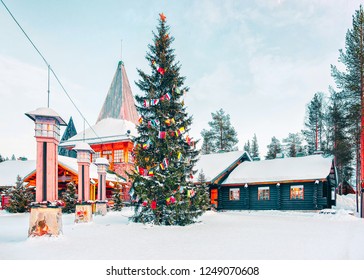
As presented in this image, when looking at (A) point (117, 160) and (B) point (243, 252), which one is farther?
(A) point (117, 160)

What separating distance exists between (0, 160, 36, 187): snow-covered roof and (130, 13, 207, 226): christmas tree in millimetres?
17992

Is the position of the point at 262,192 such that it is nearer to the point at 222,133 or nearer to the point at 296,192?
the point at 296,192

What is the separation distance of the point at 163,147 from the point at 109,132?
20.0 m

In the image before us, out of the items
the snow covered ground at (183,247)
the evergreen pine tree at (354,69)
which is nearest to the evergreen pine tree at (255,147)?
the evergreen pine tree at (354,69)

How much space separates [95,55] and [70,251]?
20.3 ft

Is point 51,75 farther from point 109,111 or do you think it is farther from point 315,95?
point 315,95

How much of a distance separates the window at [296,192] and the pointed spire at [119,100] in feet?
65.7

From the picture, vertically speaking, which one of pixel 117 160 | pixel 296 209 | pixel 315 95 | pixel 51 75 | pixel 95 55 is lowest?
pixel 296 209

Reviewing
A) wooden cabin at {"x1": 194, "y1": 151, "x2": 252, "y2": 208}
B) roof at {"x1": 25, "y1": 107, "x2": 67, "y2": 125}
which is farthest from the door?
roof at {"x1": 25, "y1": 107, "x2": 67, "y2": 125}

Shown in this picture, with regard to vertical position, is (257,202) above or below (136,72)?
below

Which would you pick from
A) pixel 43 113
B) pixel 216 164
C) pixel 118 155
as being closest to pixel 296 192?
pixel 216 164

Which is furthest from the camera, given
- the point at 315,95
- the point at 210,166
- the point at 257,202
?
the point at 315,95

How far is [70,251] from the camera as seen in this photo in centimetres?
746
